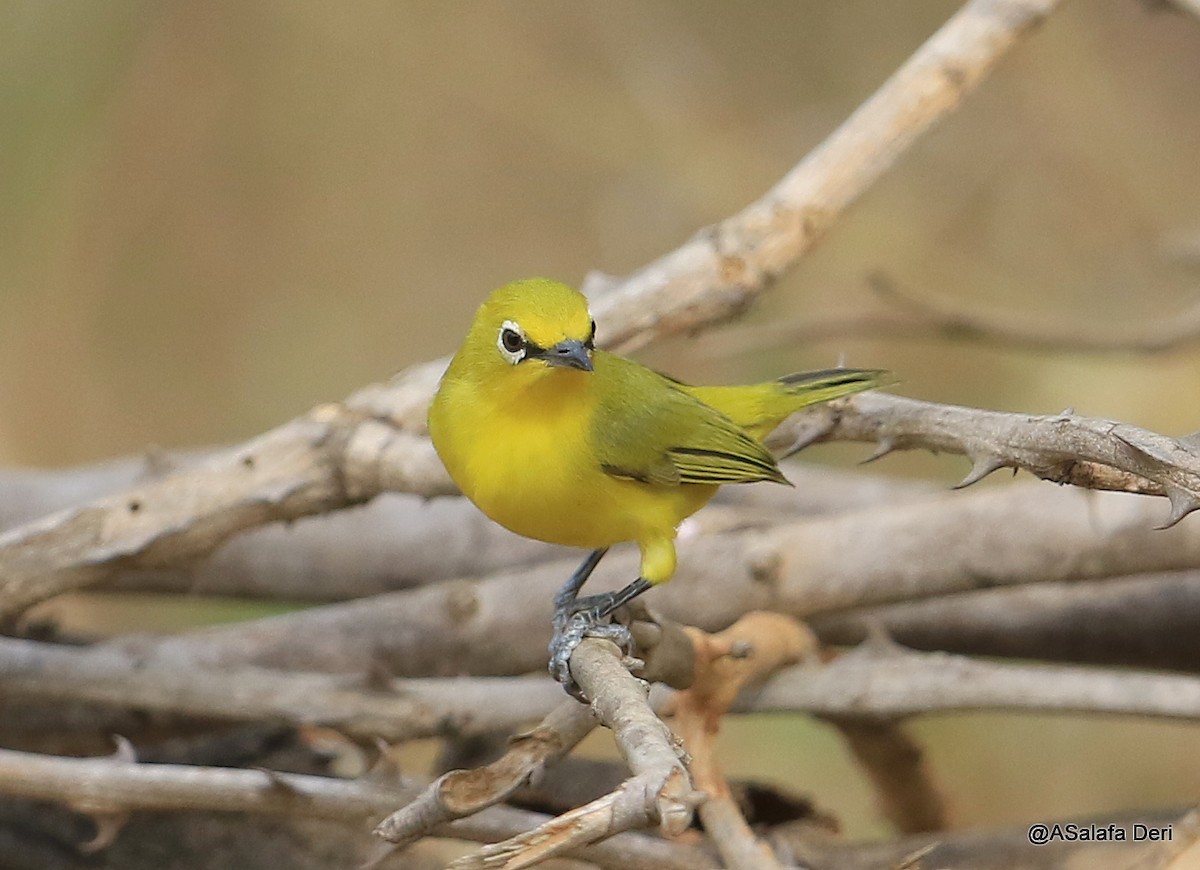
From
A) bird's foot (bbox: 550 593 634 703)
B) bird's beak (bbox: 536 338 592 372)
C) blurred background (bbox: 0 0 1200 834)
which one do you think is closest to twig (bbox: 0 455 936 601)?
bird's foot (bbox: 550 593 634 703)

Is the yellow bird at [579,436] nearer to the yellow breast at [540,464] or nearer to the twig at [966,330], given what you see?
the yellow breast at [540,464]

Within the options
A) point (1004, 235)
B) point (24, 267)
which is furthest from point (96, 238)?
point (1004, 235)

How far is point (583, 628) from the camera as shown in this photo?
2.43 meters

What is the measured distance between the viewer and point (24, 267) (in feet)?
23.3

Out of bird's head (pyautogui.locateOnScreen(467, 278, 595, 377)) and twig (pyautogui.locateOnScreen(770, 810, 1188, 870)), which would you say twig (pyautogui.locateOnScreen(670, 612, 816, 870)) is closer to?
twig (pyautogui.locateOnScreen(770, 810, 1188, 870))

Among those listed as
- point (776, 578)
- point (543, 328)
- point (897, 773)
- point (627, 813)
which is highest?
point (543, 328)

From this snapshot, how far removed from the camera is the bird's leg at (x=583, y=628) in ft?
7.59

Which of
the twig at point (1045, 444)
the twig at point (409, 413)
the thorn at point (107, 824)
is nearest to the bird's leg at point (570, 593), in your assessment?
the twig at point (409, 413)

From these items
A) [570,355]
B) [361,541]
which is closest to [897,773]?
[570,355]

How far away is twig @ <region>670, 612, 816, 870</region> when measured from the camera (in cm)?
243

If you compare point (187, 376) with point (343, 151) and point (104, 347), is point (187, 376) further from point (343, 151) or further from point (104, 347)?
point (343, 151)

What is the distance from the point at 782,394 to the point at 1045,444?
0.85 meters

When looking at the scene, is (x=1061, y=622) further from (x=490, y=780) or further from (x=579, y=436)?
(x=490, y=780)

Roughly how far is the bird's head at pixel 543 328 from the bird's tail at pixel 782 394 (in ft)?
1.68
